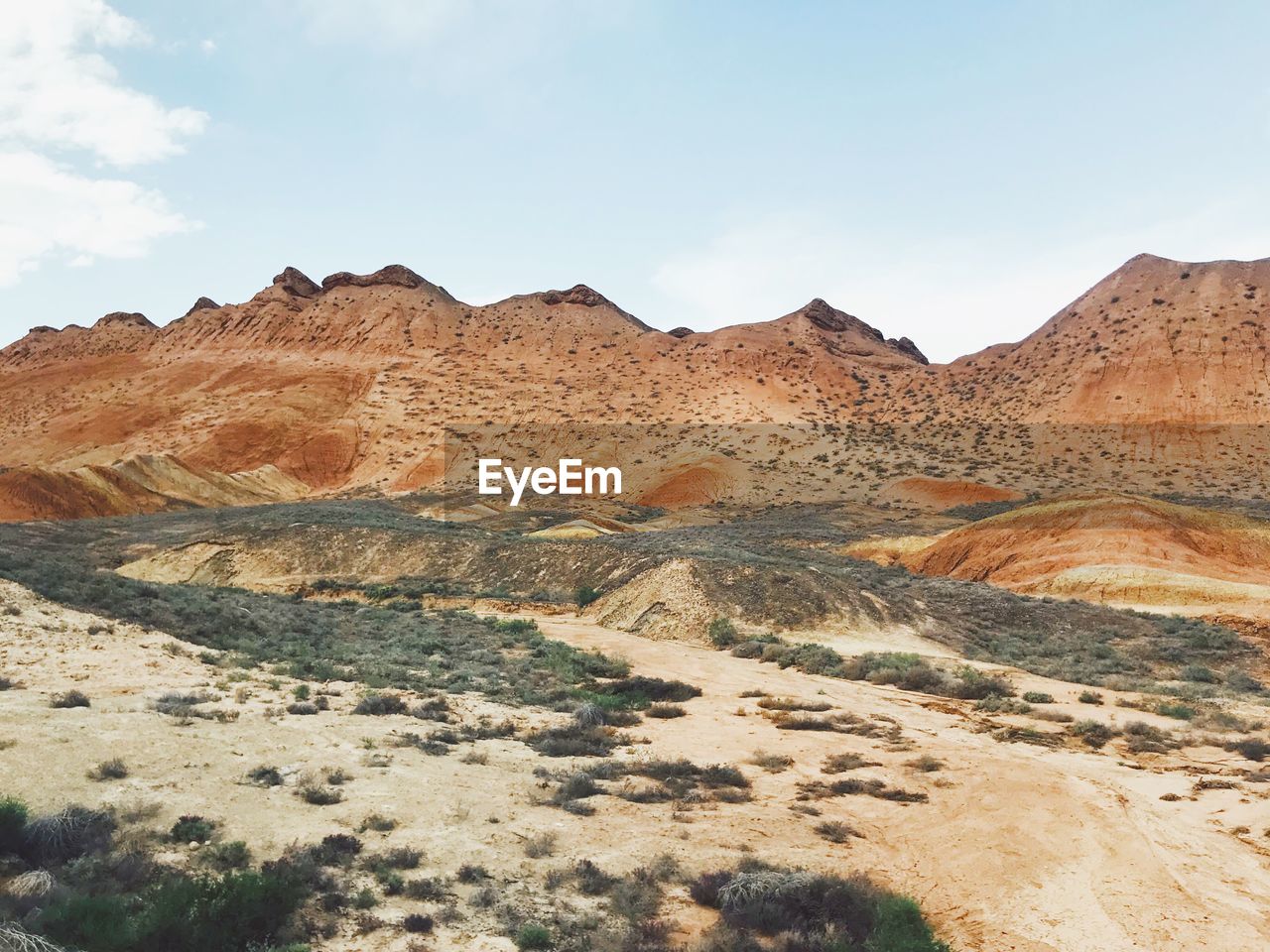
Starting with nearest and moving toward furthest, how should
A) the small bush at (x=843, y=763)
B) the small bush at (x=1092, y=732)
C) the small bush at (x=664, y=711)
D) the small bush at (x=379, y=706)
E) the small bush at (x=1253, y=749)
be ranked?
the small bush at (x=843, y=763)
the small bush at (x=1253, y=749)
the small bush at (x=379, y=706)
the small bush at (x=1092, y=732)
the small bush at (x=664, y=711)

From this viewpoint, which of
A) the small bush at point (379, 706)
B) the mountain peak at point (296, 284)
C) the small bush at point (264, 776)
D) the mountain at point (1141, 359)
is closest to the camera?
the small bush at point (264, 776)

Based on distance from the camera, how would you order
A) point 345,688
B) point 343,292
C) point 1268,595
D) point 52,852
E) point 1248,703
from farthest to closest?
point 343,292 → point 1268,595 → point 1248,703 → point 345,688 → point 52,852

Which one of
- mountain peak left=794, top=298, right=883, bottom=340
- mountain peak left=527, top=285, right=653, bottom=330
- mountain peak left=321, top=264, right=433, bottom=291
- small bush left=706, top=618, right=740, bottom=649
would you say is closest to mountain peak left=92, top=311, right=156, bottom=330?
mountain peak left=321, top=264, right=433, bottom=291

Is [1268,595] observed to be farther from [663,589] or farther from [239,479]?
[239,479]

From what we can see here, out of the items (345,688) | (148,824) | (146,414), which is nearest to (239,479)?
(146,414)

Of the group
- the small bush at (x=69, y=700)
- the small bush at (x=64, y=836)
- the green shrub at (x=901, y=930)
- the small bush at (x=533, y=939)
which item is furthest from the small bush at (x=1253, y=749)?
the small bush at (x=69, y=700)

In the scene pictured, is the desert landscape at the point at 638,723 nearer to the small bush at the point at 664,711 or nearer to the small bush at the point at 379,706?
the small bush at the point at 379,706

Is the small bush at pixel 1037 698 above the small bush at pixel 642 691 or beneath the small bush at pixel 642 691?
beneath
